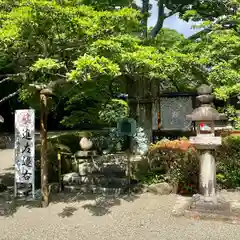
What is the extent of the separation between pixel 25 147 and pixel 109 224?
9.32ft

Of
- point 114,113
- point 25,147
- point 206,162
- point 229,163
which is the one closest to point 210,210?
point 206,162

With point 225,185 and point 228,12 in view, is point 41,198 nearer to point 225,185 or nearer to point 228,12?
point 225,185

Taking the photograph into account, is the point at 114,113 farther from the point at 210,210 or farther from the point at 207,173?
the point at 210,210

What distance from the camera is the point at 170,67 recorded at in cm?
732

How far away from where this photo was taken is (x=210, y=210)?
20.7ft

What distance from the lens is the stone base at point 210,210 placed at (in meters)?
6.09

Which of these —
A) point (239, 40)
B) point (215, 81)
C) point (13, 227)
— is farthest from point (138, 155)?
point (13, 227)

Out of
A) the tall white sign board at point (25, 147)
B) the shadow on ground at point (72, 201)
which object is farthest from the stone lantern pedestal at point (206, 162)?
the tall white sign board at point (25, 147)

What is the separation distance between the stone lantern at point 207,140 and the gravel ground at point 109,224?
86cm

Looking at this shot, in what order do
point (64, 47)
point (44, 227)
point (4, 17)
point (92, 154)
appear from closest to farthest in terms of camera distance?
point (44, 227) → point (4, 17) → point (64, 47) → point (92, 154)

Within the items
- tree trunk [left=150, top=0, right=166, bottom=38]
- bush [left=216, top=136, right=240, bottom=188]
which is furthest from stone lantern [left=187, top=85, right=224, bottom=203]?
tree trunk [left=150, top=0, right=166, bottom=38]

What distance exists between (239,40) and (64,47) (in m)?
4.60

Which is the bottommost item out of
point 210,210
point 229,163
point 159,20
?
point 210,210

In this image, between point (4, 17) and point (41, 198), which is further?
point (41, 198)
